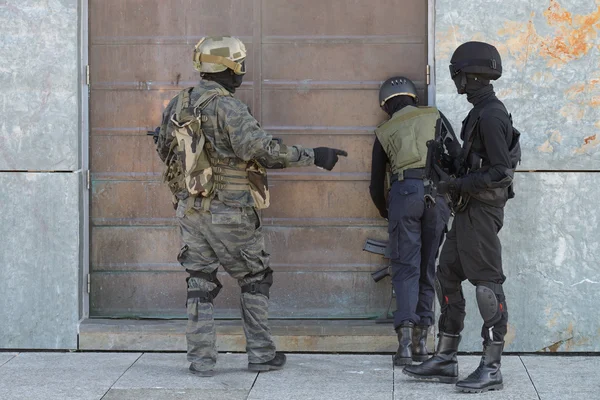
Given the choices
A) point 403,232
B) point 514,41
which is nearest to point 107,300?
point 403,232

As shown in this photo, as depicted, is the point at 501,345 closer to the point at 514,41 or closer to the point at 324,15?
the point at 514,41

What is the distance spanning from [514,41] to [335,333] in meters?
2.34

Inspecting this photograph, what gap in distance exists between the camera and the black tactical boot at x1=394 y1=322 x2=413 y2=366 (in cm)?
690

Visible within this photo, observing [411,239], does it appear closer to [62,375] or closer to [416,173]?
[416,173]

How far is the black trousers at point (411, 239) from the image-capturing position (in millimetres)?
6875

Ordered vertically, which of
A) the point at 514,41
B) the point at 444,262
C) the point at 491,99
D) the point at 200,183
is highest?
the point at 514,41

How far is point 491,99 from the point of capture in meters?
6.24

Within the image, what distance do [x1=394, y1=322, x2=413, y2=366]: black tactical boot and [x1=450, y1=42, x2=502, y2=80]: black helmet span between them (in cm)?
173

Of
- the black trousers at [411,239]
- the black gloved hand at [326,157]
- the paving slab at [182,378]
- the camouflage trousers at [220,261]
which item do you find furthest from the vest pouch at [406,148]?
the paving slab at [182,378]

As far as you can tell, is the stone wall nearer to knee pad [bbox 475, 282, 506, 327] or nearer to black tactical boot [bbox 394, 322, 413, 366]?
black tactical boot [bbox 394, 322, 413, 366]

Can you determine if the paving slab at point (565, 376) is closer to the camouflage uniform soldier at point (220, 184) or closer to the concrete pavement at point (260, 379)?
the concrete pavement at point (260, 379)

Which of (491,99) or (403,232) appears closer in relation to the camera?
(491,99)

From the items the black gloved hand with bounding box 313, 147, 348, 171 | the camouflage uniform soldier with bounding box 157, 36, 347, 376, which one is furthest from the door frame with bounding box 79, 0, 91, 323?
the black gloved hand with bounding box 313, 147, 348, 171

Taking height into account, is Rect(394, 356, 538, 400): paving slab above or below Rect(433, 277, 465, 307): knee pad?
below
